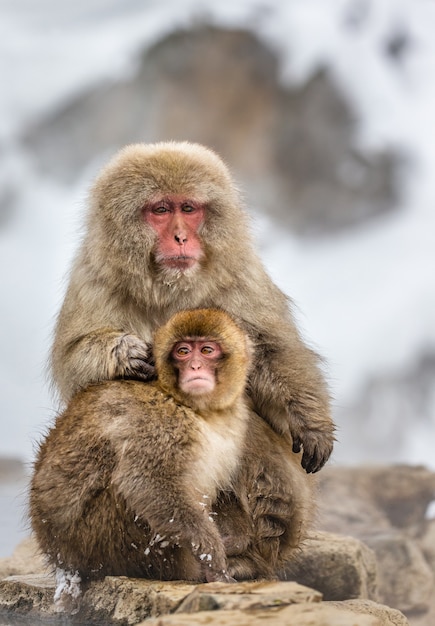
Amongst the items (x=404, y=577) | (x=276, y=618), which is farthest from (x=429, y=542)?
(x=276, y=618)

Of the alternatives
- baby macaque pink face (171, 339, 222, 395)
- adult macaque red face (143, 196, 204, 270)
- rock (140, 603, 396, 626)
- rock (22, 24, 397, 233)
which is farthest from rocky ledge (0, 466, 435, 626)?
rock (22, 24, 397, 233)

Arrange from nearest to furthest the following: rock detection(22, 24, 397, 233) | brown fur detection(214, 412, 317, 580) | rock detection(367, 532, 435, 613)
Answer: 1. brown fur detection(214, 412, 317, 580)
2. rock detection(367, 532, 435, 613)
3. rock detection(22, 24, 397, 233)

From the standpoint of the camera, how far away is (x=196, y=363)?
14.3ft

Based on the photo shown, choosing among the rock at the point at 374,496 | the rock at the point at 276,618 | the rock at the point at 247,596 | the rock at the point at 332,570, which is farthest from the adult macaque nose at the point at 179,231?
the rock at the point at 374,496

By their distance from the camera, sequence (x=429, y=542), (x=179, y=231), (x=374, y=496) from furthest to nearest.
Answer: (x=374, y=496) → (x=429, y=542) → (x=179, y=231)

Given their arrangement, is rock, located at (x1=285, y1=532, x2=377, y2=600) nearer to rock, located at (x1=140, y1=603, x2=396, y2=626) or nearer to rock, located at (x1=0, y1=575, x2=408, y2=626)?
rock, located at (x1=0, y1=575, x2=408, y2=626)

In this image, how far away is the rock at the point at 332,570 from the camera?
5914 mm

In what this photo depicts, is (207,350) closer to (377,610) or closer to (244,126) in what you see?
(377,610)

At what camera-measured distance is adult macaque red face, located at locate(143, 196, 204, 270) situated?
478cm

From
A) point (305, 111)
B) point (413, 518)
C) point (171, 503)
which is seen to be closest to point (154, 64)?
point (305, 111)

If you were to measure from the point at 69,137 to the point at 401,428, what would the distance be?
5299 millimetres

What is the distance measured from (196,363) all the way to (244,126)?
1022 centimetres

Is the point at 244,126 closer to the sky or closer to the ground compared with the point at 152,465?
closer to the sky

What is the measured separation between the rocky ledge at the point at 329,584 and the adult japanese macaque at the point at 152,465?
135 mm
